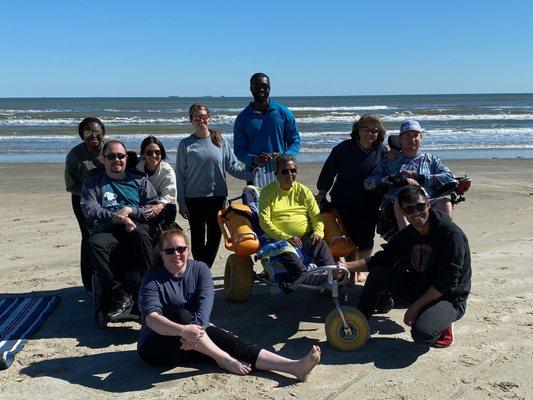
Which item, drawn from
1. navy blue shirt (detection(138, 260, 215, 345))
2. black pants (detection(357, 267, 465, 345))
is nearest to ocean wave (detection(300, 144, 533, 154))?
black pants (detection(357, 267, 465, 345))

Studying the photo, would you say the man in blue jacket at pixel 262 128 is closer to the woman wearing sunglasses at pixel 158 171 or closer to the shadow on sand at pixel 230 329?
the woman wearing sunglasses at pixel 158 171

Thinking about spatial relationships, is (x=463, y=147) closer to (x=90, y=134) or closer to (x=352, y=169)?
(x=352, y=169)

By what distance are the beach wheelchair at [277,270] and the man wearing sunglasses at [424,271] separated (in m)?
0.28

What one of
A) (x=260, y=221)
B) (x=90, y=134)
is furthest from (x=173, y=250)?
(x=90, y=134)

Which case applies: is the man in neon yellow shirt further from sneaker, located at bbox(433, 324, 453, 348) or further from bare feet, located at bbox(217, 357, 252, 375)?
bare feet, located at bbox(217, 357, 252, 375)

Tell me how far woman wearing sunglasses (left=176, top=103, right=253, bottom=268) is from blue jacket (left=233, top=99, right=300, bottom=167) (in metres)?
0.16

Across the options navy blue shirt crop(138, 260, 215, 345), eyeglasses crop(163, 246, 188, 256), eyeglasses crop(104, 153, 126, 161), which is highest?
eyeglasses crop(104, 153, 126, 161)

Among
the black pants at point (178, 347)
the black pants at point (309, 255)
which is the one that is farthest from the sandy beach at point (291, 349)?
the black pants at point (309, 255)

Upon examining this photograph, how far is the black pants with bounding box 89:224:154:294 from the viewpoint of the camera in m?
5.12

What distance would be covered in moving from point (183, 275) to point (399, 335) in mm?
1813

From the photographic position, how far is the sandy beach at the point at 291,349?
13.2 feet

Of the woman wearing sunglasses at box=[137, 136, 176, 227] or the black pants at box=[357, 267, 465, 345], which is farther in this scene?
the woman wearing sunglasses at box=[137, 136, 176, 227]

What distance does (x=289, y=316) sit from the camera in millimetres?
5512

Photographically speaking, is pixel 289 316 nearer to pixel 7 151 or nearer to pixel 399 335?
pixel 399 335
